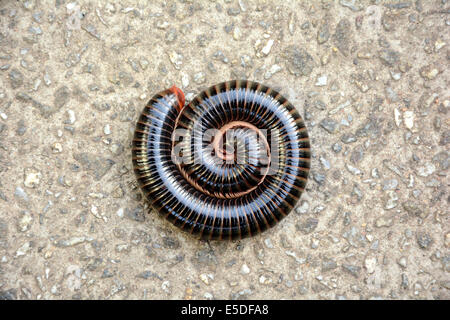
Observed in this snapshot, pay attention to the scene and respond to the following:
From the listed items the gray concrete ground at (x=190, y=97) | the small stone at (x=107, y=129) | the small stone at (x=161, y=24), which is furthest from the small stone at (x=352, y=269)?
the small stone at (x=161, y=24)

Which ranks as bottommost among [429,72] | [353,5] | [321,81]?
[321,81]

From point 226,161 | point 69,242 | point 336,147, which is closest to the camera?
point 226,161

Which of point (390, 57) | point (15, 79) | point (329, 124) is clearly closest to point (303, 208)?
point (329, 124)

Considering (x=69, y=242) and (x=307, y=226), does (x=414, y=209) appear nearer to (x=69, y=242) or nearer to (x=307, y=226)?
(x=307, y=226)

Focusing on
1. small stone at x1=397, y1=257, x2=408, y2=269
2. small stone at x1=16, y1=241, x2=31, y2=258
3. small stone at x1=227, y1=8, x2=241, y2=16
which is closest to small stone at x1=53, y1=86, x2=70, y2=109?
small stone at x1=16, y1=241, x2=31, y2=258

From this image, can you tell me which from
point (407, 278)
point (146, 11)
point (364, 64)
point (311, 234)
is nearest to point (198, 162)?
point (311, 234)

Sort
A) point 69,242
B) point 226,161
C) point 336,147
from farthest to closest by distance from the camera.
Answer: point 336,147 < point 69,242 < point 226,161
